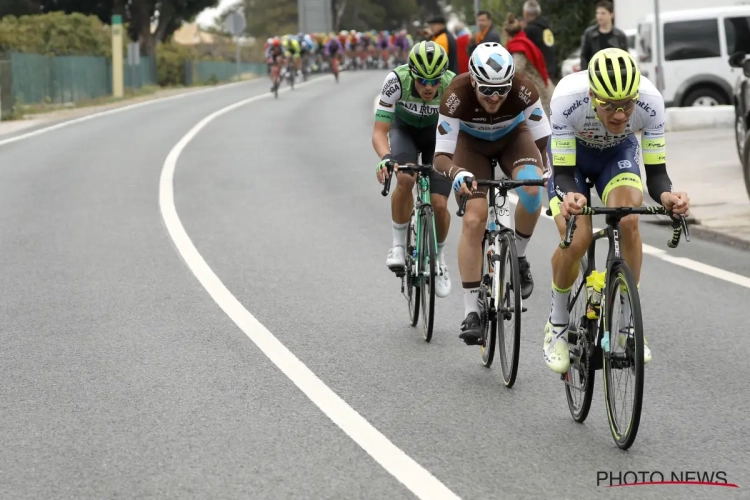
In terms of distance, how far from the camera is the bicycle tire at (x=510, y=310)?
6934 mm

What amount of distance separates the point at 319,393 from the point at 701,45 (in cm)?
1929

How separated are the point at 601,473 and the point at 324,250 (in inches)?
282

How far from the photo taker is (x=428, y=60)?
27.8ft

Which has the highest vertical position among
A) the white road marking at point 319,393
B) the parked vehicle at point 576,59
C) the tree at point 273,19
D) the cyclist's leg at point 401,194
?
the tree at point 273,19

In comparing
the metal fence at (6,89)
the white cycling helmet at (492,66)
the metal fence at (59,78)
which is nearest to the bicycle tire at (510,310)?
the white cycling helmet at (492,66)

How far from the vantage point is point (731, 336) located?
8.38 meters

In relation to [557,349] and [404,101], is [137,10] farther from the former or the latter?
[557,349]

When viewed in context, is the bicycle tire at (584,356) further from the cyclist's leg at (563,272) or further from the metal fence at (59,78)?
the metal fence at (59,78)

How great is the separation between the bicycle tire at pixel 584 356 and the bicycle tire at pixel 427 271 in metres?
1.67

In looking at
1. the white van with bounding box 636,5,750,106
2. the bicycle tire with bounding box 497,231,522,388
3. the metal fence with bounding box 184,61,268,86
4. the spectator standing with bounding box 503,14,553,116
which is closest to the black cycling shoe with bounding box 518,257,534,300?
the bicycle tire with bounding box 497,231,522,388

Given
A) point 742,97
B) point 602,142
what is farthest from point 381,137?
point 742,97

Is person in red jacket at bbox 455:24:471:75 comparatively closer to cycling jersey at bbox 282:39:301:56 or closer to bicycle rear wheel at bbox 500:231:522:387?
bicycle rear wheel at bbox 500:231:522:387

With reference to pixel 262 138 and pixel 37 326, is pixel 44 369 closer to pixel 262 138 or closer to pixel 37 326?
pixel 37 326

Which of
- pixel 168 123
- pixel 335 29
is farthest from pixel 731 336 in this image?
pixel 335 29
